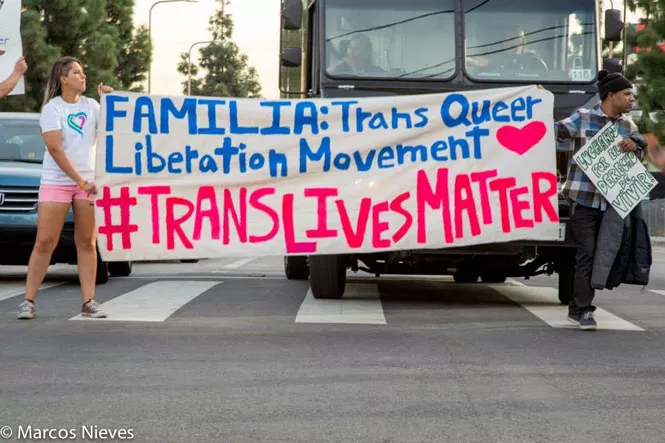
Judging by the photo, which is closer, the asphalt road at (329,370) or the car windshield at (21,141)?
the asphalt road at (329,370)

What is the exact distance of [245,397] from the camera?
6.36m

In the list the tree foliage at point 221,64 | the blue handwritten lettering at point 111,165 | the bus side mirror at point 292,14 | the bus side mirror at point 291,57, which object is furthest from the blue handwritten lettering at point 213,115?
the tree foliage at point 221,64

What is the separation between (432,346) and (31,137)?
25.2 feet

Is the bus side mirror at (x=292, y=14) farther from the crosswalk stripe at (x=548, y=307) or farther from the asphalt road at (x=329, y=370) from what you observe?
the crosswalk stripe at (x=548, y=307)

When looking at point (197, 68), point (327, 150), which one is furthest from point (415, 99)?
point (197, 68)

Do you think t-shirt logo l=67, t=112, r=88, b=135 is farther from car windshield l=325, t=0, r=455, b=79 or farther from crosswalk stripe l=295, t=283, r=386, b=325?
car windshield l=325, t=0, r=455, b=79

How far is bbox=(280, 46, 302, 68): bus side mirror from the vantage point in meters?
12.5

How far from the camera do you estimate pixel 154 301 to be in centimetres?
1136

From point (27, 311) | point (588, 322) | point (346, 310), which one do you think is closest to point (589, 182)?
point (588, 322)

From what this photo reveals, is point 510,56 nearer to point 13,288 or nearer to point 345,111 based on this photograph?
point 345,111

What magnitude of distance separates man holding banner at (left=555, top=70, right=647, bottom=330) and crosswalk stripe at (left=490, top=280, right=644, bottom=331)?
9.6 inches

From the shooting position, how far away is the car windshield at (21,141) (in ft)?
47.9

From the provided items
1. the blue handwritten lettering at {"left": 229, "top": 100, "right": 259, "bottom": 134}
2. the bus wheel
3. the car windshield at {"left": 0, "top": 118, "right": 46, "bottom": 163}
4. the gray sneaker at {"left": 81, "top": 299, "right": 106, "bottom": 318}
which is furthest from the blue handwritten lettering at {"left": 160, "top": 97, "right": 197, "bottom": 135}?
the car windshield at {"left": 0, "top": 118, "right": 46, "bottom": 163}

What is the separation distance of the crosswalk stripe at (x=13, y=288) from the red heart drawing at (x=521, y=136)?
4.19 metres
